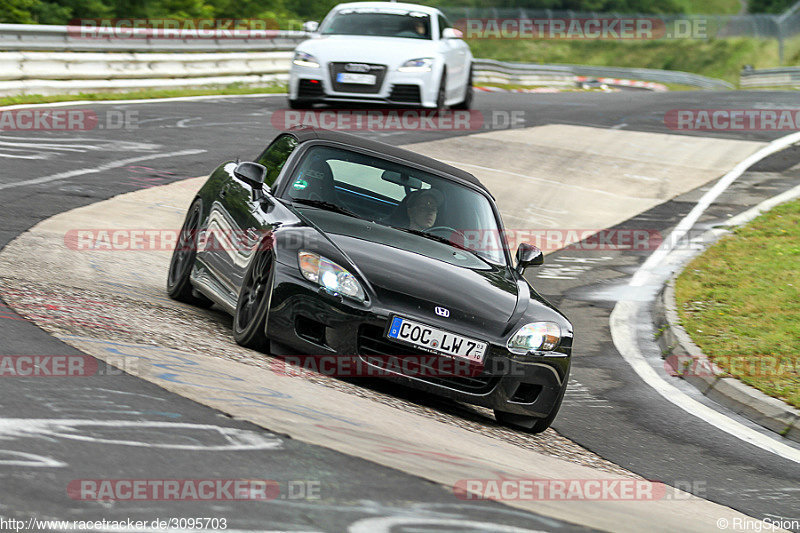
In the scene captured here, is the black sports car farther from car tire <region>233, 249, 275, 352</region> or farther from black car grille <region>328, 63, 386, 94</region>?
black car grille <region>328, 63, 386, 94</region>

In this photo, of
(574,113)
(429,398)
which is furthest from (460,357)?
(574,113)

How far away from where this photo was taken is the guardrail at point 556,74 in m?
39.0

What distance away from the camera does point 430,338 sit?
20.6ft

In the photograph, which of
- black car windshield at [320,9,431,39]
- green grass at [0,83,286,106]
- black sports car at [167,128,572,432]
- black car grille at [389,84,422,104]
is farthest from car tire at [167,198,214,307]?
black car windshield at [320,9,431,39]

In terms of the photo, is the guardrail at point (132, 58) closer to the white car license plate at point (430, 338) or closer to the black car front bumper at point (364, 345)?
the black car front bumper at point (364, 345)

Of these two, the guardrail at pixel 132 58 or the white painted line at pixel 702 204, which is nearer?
the white painted line at pixel 702 204

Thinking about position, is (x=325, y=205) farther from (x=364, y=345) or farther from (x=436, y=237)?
(x=364, y=345)

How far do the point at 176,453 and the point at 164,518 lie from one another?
0.64 meters

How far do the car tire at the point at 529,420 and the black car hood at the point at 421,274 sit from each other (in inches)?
23.6

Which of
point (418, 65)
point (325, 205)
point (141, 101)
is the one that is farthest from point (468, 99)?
point (325, 205)

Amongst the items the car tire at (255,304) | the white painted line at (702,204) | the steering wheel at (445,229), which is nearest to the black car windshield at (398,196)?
the steering wheel at (445,229)

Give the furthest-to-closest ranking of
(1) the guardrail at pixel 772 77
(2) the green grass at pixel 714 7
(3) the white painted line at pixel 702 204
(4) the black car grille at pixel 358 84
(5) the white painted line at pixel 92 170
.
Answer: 1. (2) the green grass at pixel 714 7
2. (1) the guardrail at pixel 772 77
3. (4) the black car grille at pixel 358 84
4. (3) the white painted line at pixel 702 204
5. (5) the white painted line at pixel 92 170

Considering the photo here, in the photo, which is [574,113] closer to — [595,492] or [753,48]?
[595,492]

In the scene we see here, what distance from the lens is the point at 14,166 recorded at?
42.9 ft
